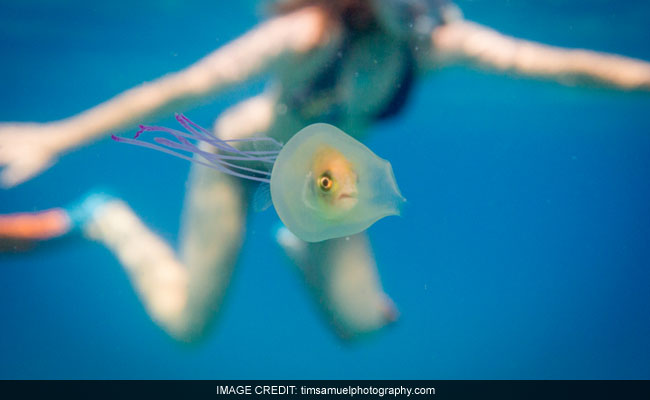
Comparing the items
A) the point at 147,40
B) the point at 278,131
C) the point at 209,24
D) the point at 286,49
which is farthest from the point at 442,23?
the point at 147,40

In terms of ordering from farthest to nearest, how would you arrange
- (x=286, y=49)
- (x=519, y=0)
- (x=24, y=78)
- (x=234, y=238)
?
(x=24, y=78) → (x=519, y=0) → (x=234, y=238) → (x=286, y=49)

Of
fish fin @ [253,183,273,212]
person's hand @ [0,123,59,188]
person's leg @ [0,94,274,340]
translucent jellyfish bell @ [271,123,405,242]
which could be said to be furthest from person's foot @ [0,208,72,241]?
translucent jellyfish bell @ [271,123,405,242]

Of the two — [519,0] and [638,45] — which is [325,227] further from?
[638,45]

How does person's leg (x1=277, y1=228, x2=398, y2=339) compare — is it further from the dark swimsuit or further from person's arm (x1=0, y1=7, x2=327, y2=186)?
person's arm (x1=0, y1=7, x2=327, y2=186)

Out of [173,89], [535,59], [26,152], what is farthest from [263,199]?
[535,59]

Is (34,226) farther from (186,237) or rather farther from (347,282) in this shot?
(347,282)

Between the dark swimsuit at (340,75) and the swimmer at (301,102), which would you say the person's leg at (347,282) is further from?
the dark swimsuit at (340,75)
